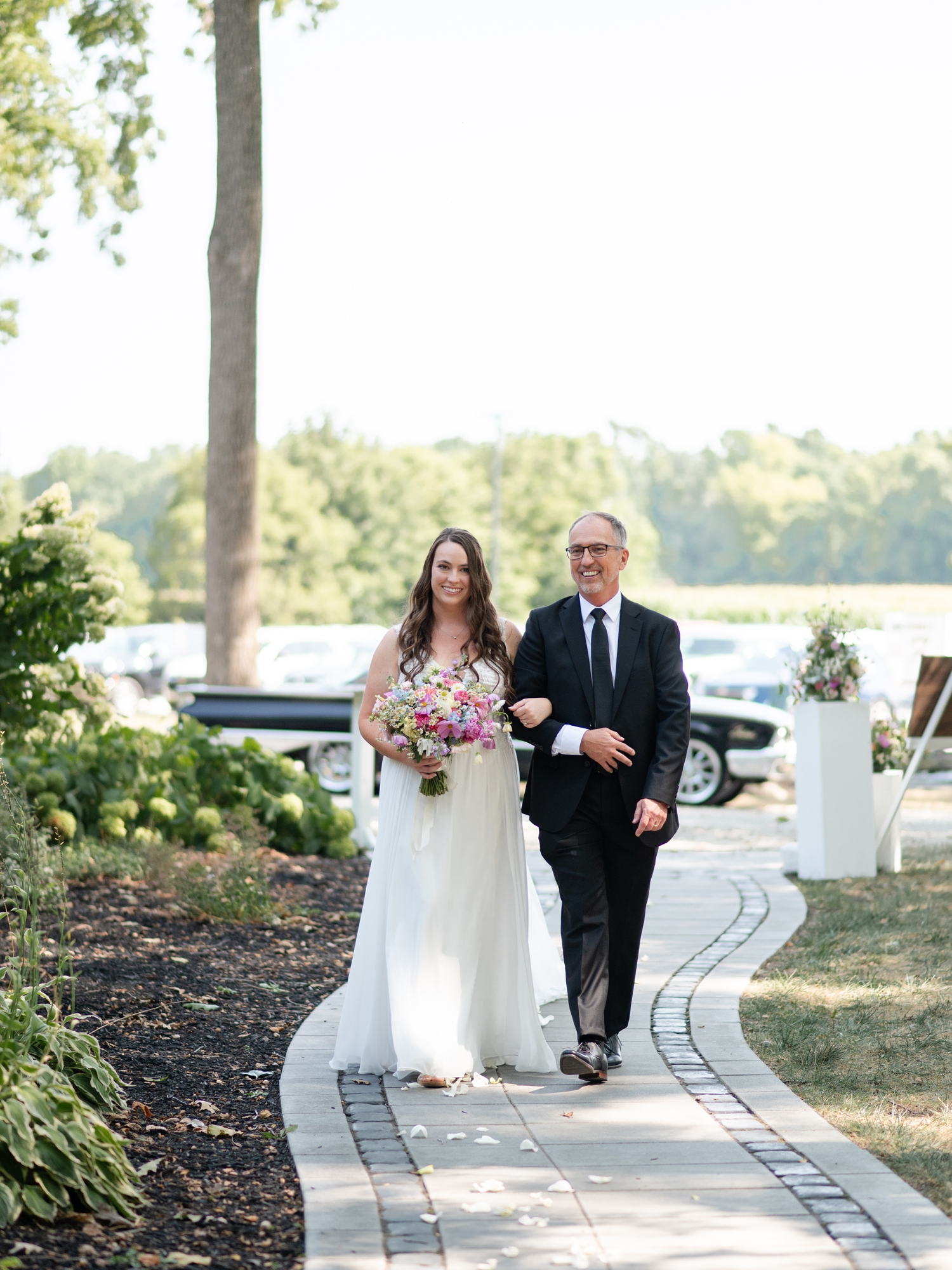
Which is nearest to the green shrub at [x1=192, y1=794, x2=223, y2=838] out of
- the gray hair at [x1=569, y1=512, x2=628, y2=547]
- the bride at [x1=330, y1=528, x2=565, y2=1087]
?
the bride at [x1=330, y1=528, x2=565, y2=1087]

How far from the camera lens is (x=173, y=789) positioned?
31.9 ft

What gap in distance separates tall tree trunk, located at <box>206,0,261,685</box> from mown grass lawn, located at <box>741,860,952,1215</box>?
20.0 feet

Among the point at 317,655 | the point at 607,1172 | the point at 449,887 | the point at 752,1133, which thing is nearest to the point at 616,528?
the point at 449,887

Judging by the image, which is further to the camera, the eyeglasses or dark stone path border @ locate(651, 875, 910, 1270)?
the eyeglasses

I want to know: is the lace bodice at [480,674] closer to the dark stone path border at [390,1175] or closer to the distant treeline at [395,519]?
the dark stone path border at [390,1175]

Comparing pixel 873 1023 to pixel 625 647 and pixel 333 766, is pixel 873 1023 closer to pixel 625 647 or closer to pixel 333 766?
pixel 625 647

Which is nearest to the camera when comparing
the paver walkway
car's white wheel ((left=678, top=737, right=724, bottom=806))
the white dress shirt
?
the paver walkway

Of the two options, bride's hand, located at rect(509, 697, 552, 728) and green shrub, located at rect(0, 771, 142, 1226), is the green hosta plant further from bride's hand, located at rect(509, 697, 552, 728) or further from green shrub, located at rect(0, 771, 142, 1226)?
bride's hand, located at rect(509, 697, 552, 728)

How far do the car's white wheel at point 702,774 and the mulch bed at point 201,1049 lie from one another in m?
6.34

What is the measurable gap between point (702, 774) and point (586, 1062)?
10318 millimetres

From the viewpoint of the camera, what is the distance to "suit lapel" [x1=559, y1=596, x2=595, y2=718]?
16.7 feet

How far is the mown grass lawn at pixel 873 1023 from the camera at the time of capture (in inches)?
173

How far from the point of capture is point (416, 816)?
5.16 metres

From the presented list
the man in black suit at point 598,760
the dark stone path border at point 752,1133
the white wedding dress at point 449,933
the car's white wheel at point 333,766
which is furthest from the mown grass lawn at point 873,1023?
the car's white wheel at point 333,766
